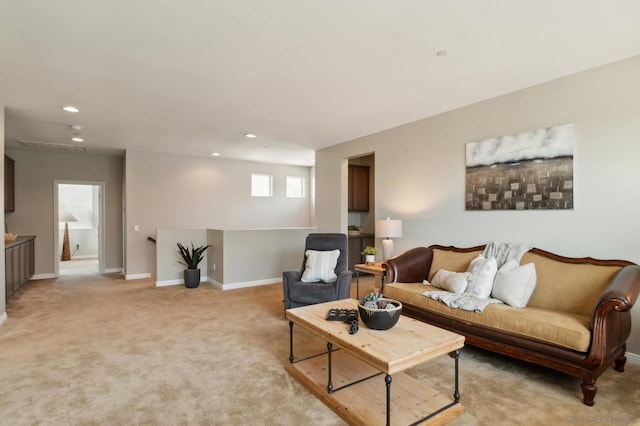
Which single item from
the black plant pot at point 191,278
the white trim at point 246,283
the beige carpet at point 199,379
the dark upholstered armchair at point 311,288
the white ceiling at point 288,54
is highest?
the white ceiling at point 288,54

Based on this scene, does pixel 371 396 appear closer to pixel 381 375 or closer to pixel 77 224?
pixel 381 375

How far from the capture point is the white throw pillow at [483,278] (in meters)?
3.07

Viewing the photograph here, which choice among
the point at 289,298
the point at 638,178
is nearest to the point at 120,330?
the point at 289,298

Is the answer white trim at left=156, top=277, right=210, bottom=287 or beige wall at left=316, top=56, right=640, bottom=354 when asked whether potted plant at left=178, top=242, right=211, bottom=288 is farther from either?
beige wall at left=316, top=56, right=640, bottom=354

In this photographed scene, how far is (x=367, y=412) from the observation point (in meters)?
2.09

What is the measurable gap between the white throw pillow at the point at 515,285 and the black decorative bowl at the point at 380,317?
1.24 m

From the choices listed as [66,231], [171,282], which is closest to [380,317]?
[171,282]

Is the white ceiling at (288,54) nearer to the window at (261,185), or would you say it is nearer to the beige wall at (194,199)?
the beige wall at (194,199)

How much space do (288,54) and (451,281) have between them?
2.55 m

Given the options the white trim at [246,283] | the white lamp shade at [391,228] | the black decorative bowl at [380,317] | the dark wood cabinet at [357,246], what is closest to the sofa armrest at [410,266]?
the white lamp shade at [391,228]

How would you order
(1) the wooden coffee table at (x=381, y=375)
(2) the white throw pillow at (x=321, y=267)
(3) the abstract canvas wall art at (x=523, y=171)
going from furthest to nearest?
(2) the white throw pillow at (x=321, y=267) → (3) the abstract canvas wall art at (x=523, y=171) → (1) the wooden coffee table at (x=381, y=375)

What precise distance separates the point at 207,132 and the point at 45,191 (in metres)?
4.10

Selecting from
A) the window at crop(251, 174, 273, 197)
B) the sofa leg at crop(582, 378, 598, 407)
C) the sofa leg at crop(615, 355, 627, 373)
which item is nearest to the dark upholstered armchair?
the sofa leg at crop(582, 378, 598, 407)

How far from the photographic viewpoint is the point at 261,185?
8.37 meters
